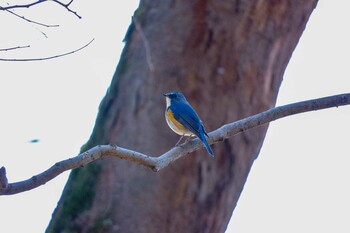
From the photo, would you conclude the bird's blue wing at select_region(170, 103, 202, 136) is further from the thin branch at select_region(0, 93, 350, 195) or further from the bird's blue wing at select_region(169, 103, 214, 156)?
the thin branch at select_region(0, 93, 350, 195)

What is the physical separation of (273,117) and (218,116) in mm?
813

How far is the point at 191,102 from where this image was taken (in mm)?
5203

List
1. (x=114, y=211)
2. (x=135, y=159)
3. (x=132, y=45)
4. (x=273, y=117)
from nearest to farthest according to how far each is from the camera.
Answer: (x=135, y=159) < (x=273, y=117) < (x=114, y=211) < (x=132, y=45)

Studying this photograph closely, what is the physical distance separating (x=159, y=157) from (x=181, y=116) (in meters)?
1.21

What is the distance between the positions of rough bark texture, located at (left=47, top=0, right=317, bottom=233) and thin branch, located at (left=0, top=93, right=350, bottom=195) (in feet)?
1.59

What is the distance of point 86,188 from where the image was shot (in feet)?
16.6

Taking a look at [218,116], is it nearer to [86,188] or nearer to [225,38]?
[225,38]

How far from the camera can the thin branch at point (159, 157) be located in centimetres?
360

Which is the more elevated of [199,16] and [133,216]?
[199,16]

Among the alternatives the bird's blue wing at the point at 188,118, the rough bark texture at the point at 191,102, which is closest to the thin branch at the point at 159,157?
the bird's blue wing at the point at 188,118

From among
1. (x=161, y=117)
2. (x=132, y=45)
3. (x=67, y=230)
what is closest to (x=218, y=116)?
(x=161, y=117)

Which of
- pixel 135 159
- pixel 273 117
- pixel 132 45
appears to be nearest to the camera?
pixel 135 159

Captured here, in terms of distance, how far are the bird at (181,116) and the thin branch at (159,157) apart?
1.33 feet

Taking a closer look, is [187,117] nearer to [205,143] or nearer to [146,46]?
[146,46]
